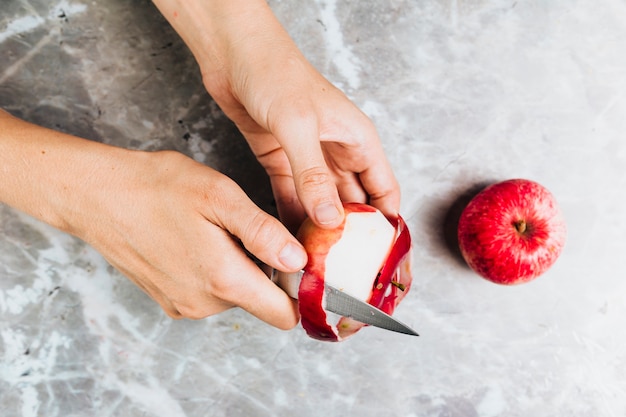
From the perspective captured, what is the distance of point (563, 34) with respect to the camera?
1305 mm

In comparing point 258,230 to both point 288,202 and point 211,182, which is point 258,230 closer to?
point 211,182

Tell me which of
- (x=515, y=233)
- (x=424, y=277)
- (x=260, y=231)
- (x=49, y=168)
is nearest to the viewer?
(x=260, y=231)

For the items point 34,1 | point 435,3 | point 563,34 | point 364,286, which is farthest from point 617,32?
point 34,1

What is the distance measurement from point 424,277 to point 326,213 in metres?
0.48

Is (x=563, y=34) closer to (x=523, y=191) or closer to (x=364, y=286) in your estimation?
(x=523, y=191)

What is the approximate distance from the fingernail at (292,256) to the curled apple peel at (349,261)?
5 centimetres

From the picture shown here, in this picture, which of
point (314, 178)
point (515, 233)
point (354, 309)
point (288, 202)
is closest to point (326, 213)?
point (314, 178)

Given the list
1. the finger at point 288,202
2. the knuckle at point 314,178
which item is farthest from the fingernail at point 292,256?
the finger at point 288,202

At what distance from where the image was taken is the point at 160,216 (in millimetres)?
978

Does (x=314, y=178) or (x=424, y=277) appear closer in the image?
(x=314, y=178)

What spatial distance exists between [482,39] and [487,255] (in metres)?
0.51

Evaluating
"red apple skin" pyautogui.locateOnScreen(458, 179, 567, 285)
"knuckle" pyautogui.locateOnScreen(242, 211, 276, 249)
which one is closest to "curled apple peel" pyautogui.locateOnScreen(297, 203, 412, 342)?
"knuckle" pyautogui.locateOnScreen(242, 211, 276, 249)

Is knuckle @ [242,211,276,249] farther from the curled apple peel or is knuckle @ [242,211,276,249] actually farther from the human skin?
the curled apple peel

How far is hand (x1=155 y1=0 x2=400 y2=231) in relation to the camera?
3.08 ft
